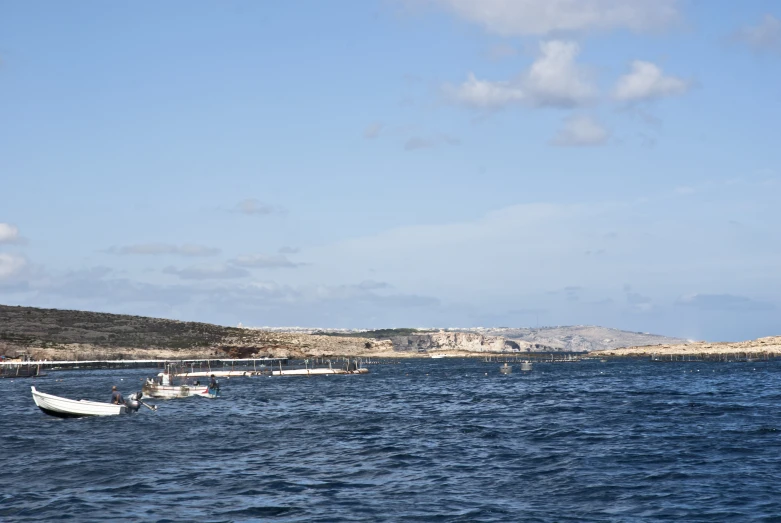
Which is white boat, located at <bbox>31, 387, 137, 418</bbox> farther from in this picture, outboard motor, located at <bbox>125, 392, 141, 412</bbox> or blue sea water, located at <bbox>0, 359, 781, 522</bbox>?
outboard motor, located at <bbox>125, 392, 141, 412</bbox>

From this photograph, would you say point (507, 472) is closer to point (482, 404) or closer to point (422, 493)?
point (422, 493)

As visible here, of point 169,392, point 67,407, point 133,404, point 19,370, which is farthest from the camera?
point 19,370

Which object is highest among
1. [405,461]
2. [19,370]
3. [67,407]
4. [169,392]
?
[19,370]

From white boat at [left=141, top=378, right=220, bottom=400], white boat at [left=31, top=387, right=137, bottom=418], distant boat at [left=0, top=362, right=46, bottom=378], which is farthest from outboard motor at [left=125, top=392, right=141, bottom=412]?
distant boat at [left=0, top=362, right=46, bottom=378]

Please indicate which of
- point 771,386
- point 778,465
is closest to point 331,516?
point 778,465

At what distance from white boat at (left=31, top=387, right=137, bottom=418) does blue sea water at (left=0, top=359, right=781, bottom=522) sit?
800 millimetres

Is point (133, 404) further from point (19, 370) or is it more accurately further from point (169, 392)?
point (19, 370)

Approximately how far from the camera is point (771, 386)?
297 ft

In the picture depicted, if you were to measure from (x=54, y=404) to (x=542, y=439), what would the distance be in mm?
37286

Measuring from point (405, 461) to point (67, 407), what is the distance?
109 feet

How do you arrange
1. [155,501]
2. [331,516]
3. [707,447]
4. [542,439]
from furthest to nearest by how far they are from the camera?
[542,439] → [707,447] → [155,501] → [331,516]

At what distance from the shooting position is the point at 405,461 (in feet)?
138

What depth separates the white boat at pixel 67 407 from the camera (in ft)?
206

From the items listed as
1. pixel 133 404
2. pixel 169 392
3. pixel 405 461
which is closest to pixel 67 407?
pixel 133 404
